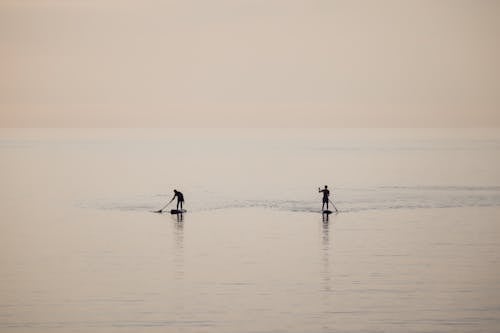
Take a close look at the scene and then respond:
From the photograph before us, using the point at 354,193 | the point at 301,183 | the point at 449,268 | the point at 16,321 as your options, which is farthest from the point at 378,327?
the point at 301,183

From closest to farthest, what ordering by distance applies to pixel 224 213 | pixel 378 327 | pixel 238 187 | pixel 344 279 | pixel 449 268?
pixel 378 327 → pixel 344 279 → pixel 449 268 → pixel 224 213 → pixel 238 187

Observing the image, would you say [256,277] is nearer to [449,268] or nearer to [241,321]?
[241,321]

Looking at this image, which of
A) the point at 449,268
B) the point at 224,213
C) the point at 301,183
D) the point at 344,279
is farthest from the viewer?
the point at 301,183

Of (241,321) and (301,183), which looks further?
(301,183)

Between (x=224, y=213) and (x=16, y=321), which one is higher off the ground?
(x=224, y=213)

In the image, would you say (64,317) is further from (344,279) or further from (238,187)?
(238,187)

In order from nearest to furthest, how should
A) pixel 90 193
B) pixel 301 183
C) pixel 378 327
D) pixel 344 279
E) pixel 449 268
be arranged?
1. pixel 378 327
2. pixel 344 279
3. pixel 449 268
4. pixel 90 193
5. pixel 301 183

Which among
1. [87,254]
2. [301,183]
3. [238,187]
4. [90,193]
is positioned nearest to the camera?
[87,254]

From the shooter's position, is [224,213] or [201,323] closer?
[201,323]

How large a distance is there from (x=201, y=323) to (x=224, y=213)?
25.2 meters

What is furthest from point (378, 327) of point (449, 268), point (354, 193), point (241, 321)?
point (354, 193)

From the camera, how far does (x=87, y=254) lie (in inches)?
1242

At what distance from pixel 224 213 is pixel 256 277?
779 inches

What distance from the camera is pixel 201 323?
70.7ft
